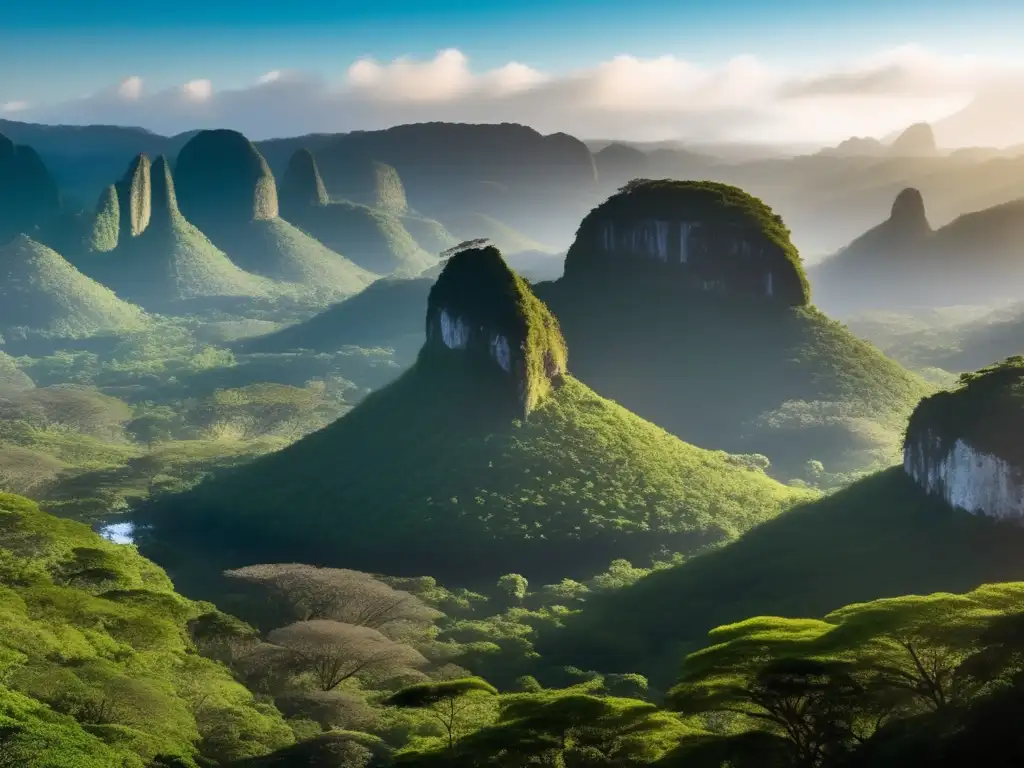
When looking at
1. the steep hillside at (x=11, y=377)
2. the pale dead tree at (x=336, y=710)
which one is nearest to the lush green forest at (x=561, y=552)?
the pale dead tree at (x=336, y=710)

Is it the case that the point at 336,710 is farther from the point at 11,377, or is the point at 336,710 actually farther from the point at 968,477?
the point at 11,377

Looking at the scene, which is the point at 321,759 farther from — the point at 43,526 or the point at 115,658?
the point at 43,526

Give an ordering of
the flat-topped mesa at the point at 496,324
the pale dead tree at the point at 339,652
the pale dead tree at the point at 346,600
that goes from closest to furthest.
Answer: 1. the pale dead tree at the point at 339,652
2. the pale dead tree at the point at 346,600
3. the flat-topped mesa at the point at 496,324

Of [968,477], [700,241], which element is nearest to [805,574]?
[968,477]

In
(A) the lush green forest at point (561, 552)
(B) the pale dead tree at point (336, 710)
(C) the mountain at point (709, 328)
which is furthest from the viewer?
(C) the mountain at point (709, 328)

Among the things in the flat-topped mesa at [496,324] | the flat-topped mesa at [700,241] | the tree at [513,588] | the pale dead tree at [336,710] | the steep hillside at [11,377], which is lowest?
the tree at [513,588]

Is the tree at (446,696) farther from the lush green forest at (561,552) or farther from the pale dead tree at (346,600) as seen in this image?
the pale dead tree at (346,600)

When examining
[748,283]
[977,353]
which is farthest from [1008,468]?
[977,353]
